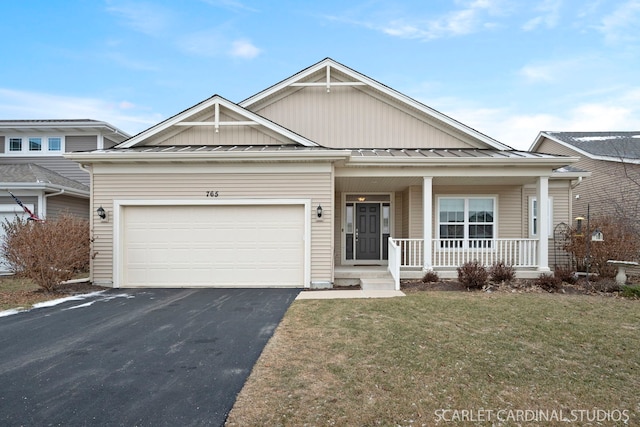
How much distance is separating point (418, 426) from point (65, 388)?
325 cm

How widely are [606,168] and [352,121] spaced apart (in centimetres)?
1170

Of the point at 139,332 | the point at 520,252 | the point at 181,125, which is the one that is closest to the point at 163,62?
the point at 181,125

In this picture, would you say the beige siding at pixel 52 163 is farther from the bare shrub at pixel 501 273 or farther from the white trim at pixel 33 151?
the bare shrub at pixel 501 273

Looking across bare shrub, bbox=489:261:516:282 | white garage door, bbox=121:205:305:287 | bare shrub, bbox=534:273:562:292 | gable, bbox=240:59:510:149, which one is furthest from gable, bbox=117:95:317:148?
bare shrub, bbox=534:273:562:292

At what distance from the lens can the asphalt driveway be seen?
3039 millimetres

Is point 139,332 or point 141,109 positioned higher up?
point 141,109

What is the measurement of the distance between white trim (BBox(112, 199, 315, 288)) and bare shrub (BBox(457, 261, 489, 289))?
12.2 ft

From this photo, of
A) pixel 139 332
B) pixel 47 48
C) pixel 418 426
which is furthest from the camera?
pixel 47 48

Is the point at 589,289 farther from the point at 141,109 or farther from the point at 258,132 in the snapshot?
the point at 141,109

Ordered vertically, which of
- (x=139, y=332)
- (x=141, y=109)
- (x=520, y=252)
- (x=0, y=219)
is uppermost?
(x=141, y=109)

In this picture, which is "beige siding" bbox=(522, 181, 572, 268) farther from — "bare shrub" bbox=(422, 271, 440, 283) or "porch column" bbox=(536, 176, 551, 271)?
"bare shrub" bbox=(422, 271, 440, 283)

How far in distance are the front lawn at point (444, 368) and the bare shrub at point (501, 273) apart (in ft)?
7.36

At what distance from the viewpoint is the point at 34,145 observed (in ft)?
50.9

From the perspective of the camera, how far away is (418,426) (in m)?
2.78
